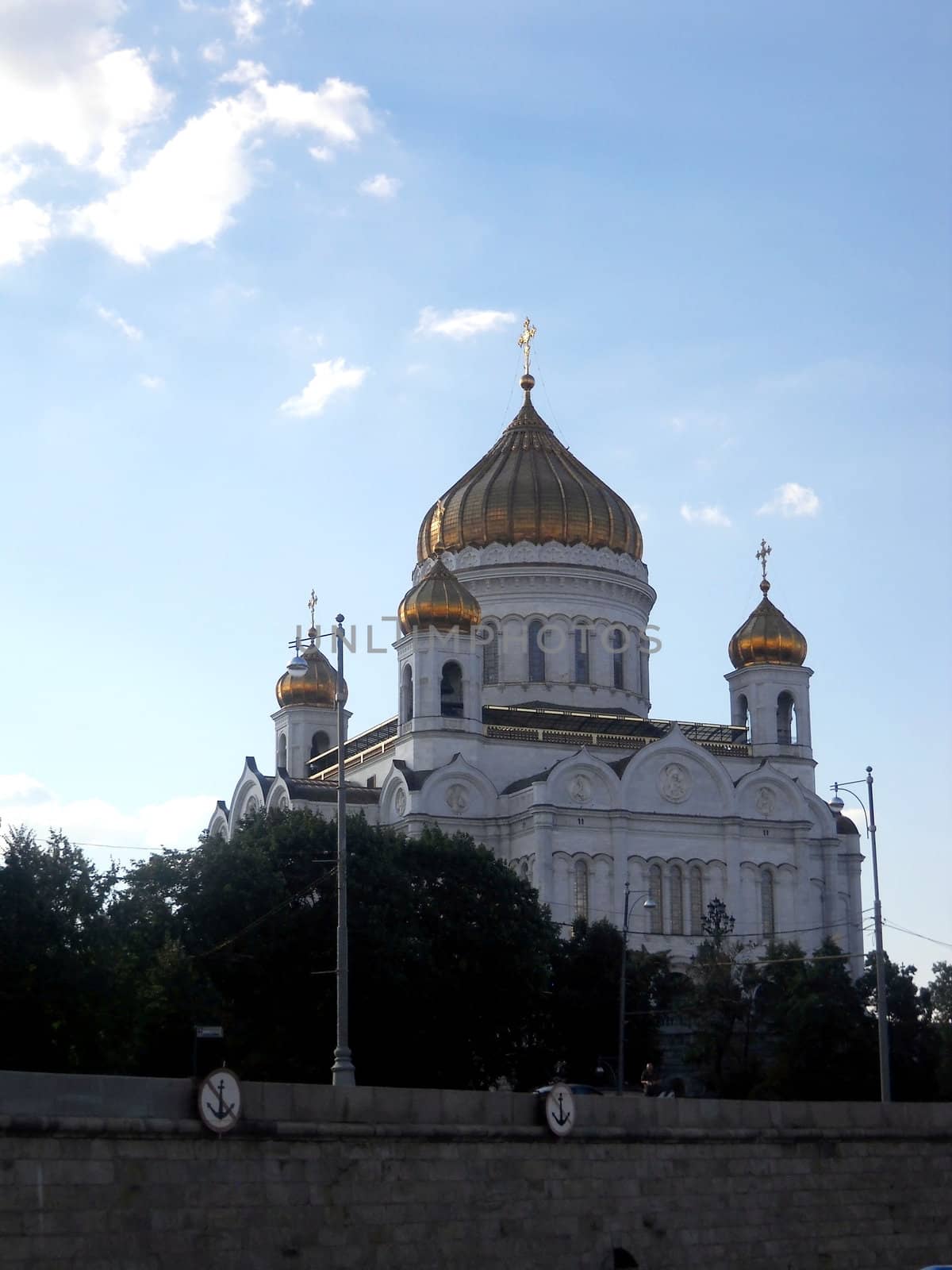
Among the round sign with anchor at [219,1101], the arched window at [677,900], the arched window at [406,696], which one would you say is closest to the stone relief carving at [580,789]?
the arched window at [677,900]

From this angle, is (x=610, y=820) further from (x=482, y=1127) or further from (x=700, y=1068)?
(x=482, y=1127)

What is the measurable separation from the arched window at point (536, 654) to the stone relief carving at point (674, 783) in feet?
19.7

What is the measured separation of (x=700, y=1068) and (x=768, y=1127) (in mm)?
22718

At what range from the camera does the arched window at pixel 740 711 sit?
6912cm

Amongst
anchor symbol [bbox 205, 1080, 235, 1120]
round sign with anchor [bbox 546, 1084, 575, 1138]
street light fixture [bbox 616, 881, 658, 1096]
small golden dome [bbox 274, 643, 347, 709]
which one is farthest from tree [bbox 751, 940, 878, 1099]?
anchor symbol [bbox 205, 1080, 235, 1120]

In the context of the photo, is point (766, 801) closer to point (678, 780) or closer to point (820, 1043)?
point (678, 780)

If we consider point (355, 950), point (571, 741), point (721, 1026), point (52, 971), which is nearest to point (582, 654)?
point (571, 741)

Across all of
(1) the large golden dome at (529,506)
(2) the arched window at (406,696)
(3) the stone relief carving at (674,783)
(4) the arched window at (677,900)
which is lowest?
(4) the arched window at (677,900)

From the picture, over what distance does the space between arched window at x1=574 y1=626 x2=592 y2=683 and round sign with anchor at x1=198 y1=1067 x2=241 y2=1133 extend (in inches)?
1779

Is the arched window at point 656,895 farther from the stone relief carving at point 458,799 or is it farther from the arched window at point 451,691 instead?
the arched window at point 451,691

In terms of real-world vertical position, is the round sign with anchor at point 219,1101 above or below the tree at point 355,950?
below

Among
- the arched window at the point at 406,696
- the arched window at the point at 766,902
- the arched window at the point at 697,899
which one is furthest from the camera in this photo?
the arched window at the point at 406,696

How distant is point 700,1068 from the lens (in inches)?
2066

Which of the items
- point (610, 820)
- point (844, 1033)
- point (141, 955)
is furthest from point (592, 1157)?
point (610, 820)
